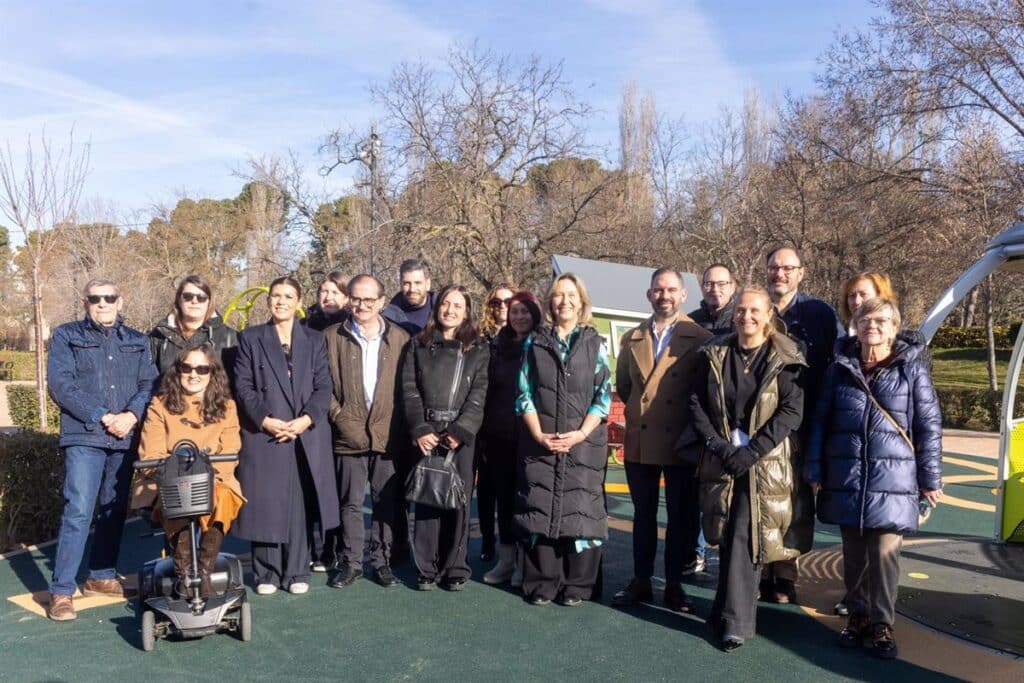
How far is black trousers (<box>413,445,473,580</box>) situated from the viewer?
5363mm

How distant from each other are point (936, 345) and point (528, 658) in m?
30.4

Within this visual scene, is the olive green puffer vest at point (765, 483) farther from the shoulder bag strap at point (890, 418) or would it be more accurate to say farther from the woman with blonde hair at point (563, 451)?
the woman with blonde hair at point (563, 451)

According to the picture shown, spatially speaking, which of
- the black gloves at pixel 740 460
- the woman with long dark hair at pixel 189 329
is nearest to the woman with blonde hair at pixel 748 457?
the black gloves at pixel 740 460

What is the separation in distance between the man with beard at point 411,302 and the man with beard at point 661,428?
175cm

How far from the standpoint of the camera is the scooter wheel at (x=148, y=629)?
13.9 ft

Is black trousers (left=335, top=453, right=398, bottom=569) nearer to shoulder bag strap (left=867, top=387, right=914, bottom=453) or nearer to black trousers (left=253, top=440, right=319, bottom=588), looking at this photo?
black trousers (left=253, top=440, right=319, bottom=588)

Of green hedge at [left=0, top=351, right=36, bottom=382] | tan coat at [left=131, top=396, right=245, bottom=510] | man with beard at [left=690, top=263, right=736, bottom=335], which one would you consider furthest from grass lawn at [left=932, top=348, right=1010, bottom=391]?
green hedge at [left=0, top=351, right=36, bottom=382]

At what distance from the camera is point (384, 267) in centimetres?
1753

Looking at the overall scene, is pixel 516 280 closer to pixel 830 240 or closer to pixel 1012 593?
pixel 830 240

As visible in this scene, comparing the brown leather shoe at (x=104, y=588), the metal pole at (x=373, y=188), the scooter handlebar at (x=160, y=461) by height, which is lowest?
the brown leather shoe at (x=104, y=588)

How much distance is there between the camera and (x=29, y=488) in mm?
6277

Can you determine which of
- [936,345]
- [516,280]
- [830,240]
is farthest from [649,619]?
[936,345]

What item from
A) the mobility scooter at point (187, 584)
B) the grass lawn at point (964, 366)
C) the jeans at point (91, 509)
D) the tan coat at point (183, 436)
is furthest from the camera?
the grass lawn at point (964, 366)

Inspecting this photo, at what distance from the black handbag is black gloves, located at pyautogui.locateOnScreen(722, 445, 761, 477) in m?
1.63
